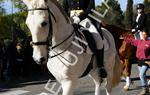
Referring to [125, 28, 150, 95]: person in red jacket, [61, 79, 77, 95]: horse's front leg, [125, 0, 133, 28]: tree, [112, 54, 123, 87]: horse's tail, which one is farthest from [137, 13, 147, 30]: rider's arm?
[125, 0, 133, 28]: tree

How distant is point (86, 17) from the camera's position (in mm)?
7410

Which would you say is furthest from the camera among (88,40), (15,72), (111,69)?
(15,72)

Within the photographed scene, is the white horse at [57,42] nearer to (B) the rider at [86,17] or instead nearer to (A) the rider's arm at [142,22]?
(B) the rider at [86,17]

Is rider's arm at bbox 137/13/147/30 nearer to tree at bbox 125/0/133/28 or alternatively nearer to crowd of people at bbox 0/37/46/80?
crowd of people at bbox 0/37/46/80

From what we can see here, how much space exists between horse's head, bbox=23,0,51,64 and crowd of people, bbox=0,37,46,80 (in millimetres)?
10548

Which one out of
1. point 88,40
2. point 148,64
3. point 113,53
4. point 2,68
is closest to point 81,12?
point 88,40

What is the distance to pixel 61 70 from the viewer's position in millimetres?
6152

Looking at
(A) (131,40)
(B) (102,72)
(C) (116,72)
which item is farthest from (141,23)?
(B) (102,72)

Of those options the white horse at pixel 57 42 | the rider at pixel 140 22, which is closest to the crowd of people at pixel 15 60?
the rider at pixel 140 22

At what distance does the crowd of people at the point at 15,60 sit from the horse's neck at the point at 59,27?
33.0 ft

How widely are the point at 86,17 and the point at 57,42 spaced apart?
1435 mm

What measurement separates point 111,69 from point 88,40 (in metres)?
1.45

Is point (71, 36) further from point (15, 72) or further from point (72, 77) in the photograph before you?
point (15, 72)

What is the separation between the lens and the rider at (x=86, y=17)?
22.9ft
